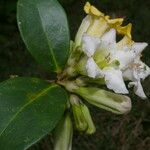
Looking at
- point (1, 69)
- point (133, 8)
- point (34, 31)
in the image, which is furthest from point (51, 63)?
point (133, 8)

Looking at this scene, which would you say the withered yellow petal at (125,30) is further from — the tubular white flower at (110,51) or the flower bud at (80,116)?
the flower bud at (80,116)

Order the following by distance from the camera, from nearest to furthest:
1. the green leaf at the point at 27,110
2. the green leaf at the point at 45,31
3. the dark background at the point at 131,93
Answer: the green leaf at the point at 27,110, the green leaf at the point at 45,31, the dark background at the point at 131,93

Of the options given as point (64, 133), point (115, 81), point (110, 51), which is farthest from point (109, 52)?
point (64, 133)

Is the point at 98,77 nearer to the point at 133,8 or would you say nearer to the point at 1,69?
the point at 1,69

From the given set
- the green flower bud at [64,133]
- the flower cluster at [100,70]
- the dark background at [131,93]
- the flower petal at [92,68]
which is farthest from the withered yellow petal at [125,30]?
the dark background at [131,93]

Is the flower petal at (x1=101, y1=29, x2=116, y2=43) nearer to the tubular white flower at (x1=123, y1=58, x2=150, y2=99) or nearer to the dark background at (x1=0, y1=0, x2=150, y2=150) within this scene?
the tubular white flower at (x1=123, y1=58, x2=150, y2=99)

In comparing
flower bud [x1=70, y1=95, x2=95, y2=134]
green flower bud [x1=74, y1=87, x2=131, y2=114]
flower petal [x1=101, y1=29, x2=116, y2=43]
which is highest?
flower petal [x1=101, y1=29, x2=116, y2=43]

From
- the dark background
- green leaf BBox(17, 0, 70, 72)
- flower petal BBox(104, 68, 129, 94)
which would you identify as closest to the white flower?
flower petal BBox(104, 68, 129, 94)
